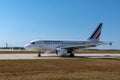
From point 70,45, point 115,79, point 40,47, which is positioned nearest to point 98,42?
point 70,45

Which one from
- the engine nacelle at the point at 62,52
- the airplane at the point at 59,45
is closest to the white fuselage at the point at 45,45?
the airplane at the point at 59,45

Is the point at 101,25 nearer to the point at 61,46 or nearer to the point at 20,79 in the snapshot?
the point at 61,46

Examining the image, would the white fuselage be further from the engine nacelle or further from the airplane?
the engine nacelle

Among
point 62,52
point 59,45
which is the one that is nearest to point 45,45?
point 59,45

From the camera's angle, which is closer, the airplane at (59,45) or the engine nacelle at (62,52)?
the engine nacelle at (62,52)

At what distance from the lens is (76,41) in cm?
5422

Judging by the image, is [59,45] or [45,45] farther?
[59,45]

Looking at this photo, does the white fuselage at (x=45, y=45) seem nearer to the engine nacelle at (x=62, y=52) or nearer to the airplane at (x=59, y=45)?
the airplane at (x=59, y=45)

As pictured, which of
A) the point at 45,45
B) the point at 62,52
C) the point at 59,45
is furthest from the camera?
the point at 59,45

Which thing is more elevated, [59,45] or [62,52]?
[59,45]

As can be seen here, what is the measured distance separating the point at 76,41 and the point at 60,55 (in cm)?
613

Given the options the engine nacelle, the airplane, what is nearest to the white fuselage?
the airplane

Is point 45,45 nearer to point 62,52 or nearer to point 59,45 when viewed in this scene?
point 59,45

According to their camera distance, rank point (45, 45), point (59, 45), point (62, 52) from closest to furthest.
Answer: point (62, 52) → point (45, 45) → point (59, 45)
